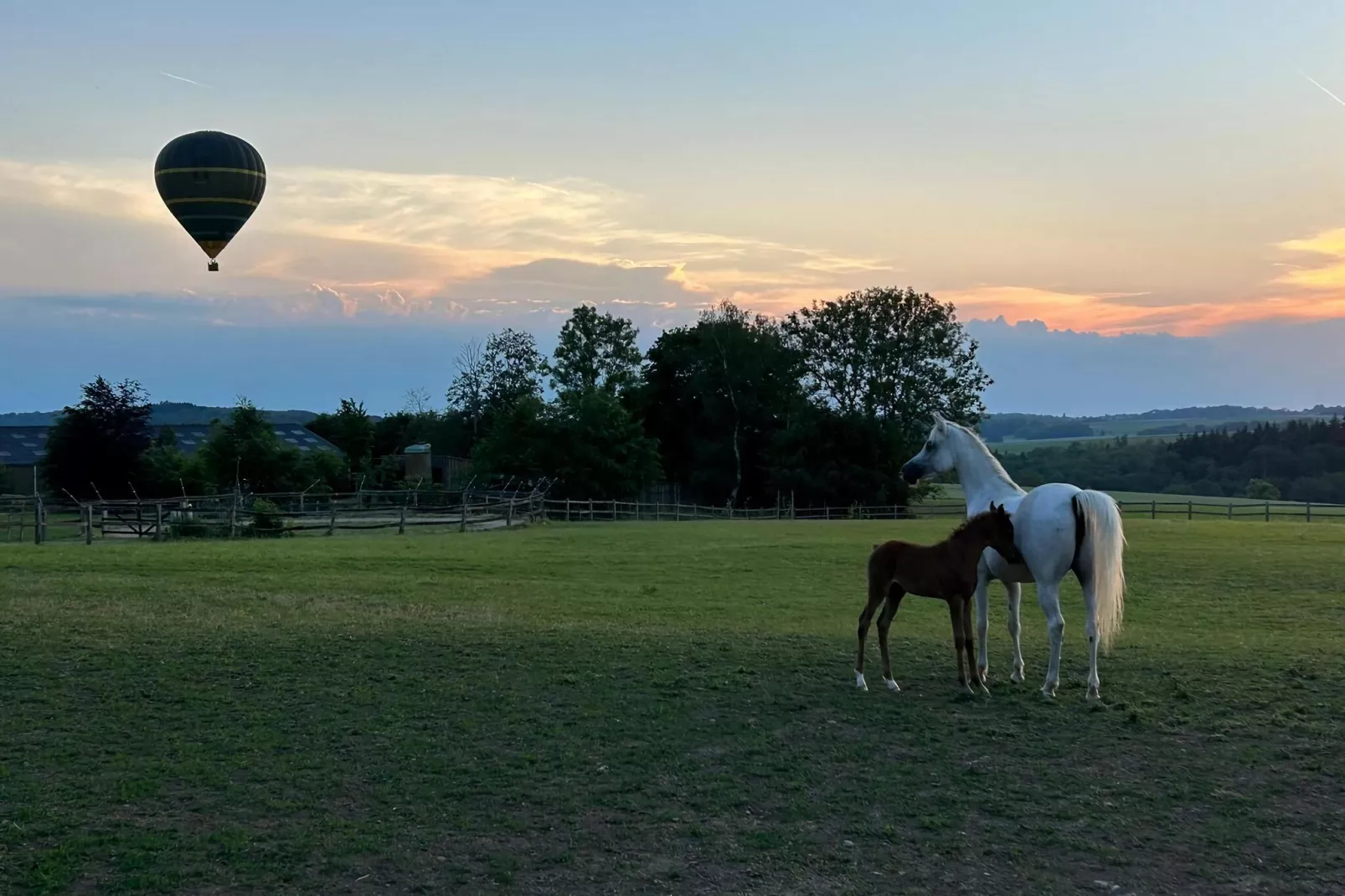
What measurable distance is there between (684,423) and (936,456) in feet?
183

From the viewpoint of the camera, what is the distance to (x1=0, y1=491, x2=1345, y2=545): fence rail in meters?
28.9

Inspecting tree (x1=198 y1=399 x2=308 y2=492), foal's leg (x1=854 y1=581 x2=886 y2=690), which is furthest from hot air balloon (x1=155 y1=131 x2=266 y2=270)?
foal's leg (x1=854 y1=581 x2=886 y2=690)

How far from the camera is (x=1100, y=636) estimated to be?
8.75 metres

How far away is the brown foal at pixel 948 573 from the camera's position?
829 cm

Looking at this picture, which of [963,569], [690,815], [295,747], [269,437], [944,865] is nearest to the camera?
[944,865]

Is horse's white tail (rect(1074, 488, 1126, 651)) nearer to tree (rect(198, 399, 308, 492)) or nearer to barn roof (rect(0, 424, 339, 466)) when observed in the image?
tree (rect(198, 399, 308, 492))

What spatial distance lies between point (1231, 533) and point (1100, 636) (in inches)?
1103

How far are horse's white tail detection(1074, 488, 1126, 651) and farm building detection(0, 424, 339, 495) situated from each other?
54347 mm

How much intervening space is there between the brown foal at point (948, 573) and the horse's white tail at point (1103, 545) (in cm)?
57

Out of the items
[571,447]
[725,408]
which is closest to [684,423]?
[725,408]

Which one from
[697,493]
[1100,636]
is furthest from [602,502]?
[1100,636]

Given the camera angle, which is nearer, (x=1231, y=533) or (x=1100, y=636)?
(x=1100, y=636)

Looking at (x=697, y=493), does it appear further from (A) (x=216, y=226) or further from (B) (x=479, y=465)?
(A) (x=216, y=226)

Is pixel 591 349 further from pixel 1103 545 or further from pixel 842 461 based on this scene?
pixel 1103 545
